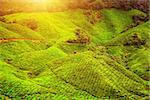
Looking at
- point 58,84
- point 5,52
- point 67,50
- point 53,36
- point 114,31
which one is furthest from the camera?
point 114,31

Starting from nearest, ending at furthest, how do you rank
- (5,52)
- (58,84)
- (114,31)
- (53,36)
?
(58,84), (5,52), (53,36), (114,31)

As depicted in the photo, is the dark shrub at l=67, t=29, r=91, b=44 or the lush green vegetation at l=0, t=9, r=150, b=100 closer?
the lush green vegetation at l=0, t=9, r=150, b=100

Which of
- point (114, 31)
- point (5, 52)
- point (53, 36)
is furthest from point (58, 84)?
point (114, 31)

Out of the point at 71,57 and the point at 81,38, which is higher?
the point at 71,57

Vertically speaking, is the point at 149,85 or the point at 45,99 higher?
the point at 45,99

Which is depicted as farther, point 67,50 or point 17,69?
point 67,50

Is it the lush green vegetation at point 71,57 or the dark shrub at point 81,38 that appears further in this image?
the dark shrub at point 81,38

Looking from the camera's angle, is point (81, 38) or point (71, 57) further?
point (81, 38)

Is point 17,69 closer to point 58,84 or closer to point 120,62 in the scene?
point 58,84
